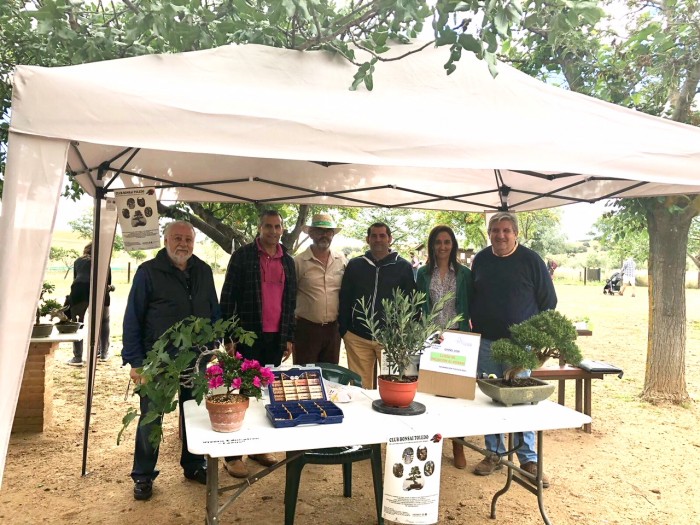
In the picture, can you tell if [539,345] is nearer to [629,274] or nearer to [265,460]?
[265,460]

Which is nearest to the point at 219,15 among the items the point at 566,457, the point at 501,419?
the point at 501,419

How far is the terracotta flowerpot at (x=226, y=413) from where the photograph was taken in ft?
5.81

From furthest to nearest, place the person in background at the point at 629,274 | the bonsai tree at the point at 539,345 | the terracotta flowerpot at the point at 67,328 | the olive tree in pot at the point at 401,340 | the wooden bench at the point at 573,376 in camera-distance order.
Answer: the person in background at the point at 629,274
the terracotta flowerpot at the point at 67,328
the wooden bench at the point at 573,376
the bonsai tree at the point at 539,345
the olive tree in pot at the point at 401,340

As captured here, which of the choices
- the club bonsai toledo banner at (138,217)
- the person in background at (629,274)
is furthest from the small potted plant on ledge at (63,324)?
the person in background at (629,274)

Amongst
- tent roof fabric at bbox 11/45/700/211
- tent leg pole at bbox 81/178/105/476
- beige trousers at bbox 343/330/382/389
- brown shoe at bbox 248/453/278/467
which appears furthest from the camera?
beige trousers at bbox 343/330/382/389

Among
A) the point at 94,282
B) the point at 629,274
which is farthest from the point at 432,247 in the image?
the point at 629,274

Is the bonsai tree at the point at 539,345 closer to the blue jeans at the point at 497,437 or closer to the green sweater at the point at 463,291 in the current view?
the blue jeans at the point at 497,437

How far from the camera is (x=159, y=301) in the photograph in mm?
2660

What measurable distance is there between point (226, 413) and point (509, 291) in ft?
6.19

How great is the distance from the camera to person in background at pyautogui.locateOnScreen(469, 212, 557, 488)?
10.00ft

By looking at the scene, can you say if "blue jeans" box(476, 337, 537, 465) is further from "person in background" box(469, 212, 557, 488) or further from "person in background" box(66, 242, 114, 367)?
"person in background" box(66, 242, 114, 367)

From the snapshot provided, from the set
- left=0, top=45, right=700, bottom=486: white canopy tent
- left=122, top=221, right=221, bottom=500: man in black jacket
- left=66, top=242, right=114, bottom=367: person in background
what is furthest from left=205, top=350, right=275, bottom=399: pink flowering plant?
left=66, top=242, right=114, bottom=367: person in background

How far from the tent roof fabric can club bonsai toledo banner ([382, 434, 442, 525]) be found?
102cm

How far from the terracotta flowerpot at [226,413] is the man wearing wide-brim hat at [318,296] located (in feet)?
5.68
